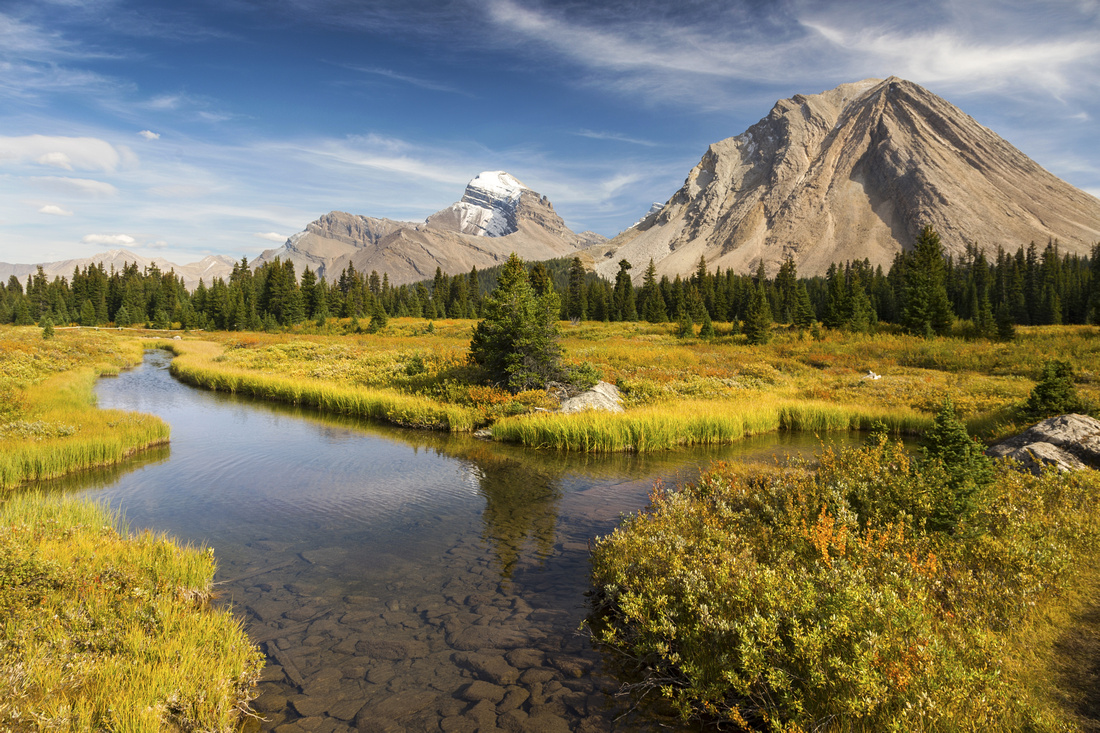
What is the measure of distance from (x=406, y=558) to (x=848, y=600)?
7.99 m

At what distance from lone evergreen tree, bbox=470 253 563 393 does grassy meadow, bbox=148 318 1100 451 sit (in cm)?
154

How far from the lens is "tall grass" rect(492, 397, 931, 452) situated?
2092 centimetres

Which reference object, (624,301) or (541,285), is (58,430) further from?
(624,301)

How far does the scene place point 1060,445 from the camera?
42.7 feet

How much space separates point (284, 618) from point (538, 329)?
19.7 meters

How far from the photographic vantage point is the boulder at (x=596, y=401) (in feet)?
78.6

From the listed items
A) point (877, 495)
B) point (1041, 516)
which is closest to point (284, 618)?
point (877, 495)

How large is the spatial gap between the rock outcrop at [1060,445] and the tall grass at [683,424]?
6.70 m

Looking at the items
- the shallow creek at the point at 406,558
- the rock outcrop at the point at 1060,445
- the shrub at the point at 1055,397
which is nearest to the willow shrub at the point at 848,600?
the shallow creek at the point at 406,558

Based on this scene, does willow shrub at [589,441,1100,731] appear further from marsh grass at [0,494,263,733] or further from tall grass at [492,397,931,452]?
tall grass at [492,397,931,452]

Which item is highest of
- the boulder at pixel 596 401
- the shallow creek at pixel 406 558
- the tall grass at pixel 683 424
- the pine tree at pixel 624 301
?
the pine tree at pixel 624 301

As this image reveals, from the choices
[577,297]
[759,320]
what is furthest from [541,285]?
[577,297]

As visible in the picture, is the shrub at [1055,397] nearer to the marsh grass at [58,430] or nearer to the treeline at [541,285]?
the marsh grass at [58,430]

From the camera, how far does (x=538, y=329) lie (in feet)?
88.1
